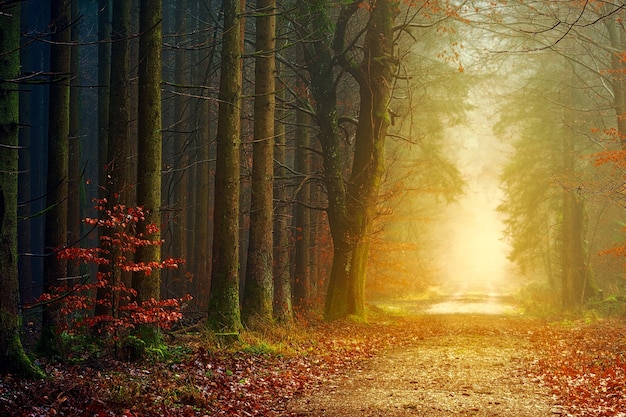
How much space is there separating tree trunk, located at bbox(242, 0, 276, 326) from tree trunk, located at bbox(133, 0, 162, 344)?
4.18 metres

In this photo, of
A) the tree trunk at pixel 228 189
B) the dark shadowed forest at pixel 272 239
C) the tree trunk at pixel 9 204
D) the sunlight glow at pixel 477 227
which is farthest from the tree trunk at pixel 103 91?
the sunlight glow at pixel 477 227

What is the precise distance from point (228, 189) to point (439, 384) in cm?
563

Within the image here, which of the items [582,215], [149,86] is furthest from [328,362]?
[582,215]

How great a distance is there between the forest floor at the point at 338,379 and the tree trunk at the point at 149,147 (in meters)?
1.18

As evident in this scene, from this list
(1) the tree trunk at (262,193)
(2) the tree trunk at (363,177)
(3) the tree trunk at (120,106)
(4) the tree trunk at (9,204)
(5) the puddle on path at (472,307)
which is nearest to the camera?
(4) the tree trunk at (9,204)

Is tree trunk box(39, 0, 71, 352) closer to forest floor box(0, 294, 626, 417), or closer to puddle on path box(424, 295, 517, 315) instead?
forest floor box(0, 294, 626, 417)

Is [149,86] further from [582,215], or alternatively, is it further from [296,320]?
[582,215]

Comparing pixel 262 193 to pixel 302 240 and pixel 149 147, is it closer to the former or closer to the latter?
pixel 149 147

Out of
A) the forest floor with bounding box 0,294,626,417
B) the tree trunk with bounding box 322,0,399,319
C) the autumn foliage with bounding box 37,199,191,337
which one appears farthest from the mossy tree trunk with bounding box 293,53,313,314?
the autumn foliage with bounding box 37,199,191,337

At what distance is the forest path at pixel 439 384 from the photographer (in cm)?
842

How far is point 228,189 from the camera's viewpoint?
42.0 feet

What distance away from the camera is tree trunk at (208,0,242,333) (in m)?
12.8

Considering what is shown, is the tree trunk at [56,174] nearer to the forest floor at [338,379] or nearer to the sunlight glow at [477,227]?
the forest floor at [338,379]

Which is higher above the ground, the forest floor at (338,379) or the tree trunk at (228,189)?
the tree trunk at (228,189)
